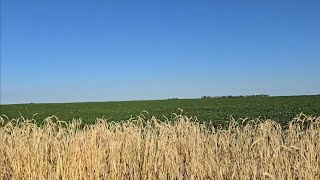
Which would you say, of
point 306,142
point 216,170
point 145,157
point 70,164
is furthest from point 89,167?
point 306,142

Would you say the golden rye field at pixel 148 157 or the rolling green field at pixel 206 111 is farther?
the rolling green field at pixel 206 111

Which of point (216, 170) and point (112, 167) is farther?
point (112, 167)

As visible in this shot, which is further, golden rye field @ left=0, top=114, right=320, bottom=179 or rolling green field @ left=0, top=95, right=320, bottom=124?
rolling green field @ left=0, top=95, right=320, bottom=124

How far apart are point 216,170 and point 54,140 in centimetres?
351

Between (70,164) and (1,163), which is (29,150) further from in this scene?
(70,164)

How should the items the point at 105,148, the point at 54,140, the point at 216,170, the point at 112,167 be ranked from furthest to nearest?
the point at 54,140, the point at 105,148, the point at 112,167, the point at 216,170

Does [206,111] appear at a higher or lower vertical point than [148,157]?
higher

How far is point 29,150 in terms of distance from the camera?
8188 millimetres

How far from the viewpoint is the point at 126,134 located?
895 cm

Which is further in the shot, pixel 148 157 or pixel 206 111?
pixel 206 111

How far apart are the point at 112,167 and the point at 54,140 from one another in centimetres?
195

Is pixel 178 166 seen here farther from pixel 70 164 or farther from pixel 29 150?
pixel 29 150

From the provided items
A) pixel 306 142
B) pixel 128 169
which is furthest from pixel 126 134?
pixel 306 142

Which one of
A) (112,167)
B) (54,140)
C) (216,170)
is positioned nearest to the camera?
(216,170)
